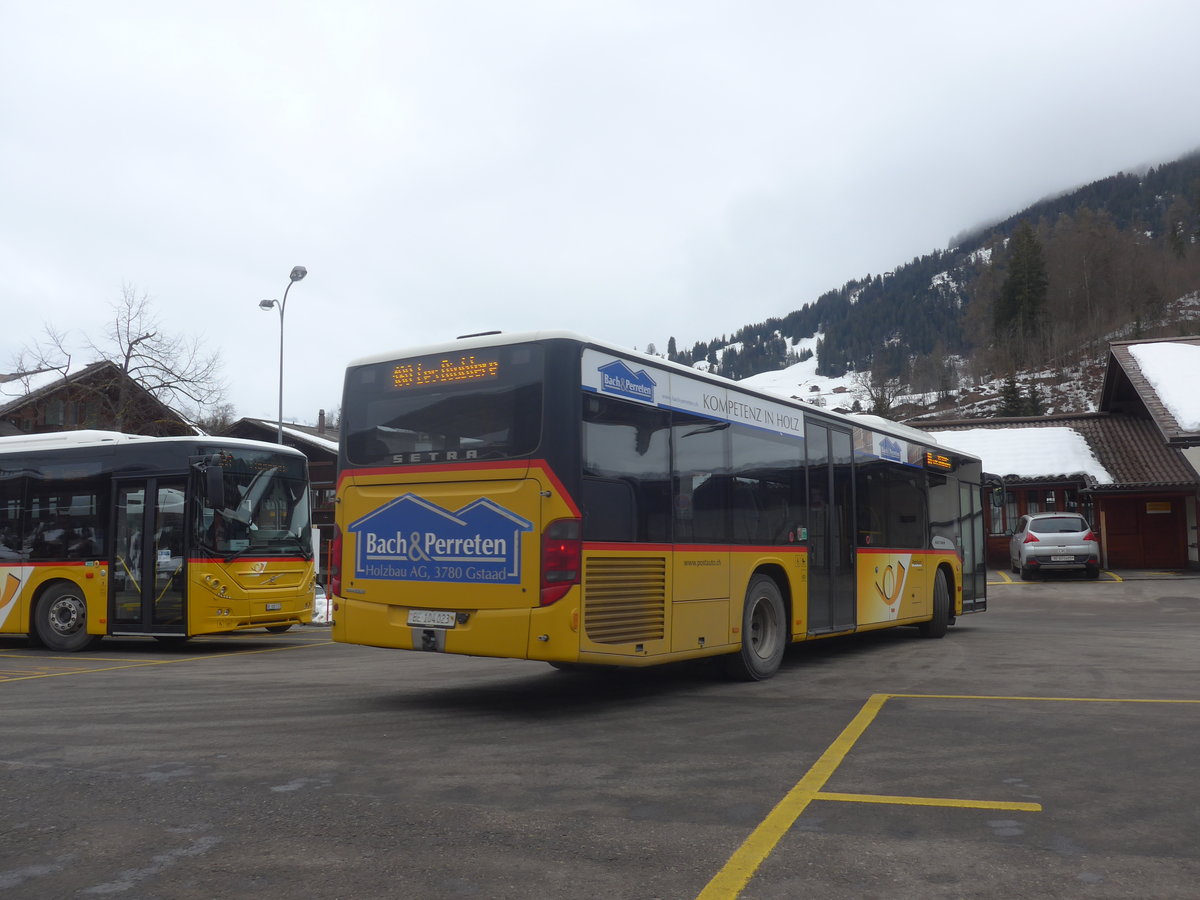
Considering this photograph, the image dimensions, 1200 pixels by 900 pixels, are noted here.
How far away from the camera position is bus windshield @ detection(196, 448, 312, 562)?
14.3 m

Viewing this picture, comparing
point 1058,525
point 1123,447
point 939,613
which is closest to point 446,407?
point 939,613

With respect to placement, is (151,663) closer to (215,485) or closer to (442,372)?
(215,485)

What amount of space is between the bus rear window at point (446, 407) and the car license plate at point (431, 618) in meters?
1.22

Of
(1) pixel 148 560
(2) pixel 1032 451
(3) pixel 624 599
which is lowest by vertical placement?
(3) pixel 624 599

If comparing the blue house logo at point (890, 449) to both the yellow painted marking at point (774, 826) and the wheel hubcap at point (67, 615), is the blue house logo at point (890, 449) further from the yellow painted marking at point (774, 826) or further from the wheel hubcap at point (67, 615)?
the wheel hubcap at point (67, 615)

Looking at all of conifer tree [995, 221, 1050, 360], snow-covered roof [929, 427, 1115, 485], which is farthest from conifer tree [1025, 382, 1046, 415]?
snow-covered roof [929, 427, 1115, 485]

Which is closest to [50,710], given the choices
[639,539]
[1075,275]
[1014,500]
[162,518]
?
[639,539]

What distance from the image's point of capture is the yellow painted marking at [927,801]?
5.24 metres

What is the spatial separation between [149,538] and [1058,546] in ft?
77.3

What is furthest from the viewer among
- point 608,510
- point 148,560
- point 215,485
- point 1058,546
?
point 1058,546

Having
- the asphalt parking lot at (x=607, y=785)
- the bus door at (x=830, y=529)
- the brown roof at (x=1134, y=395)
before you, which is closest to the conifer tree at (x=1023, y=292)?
the brown roof at (x=1134, y=395)

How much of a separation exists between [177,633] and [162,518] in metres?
1.58

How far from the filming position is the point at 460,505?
8359mm

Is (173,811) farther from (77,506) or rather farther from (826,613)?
(77,506)
